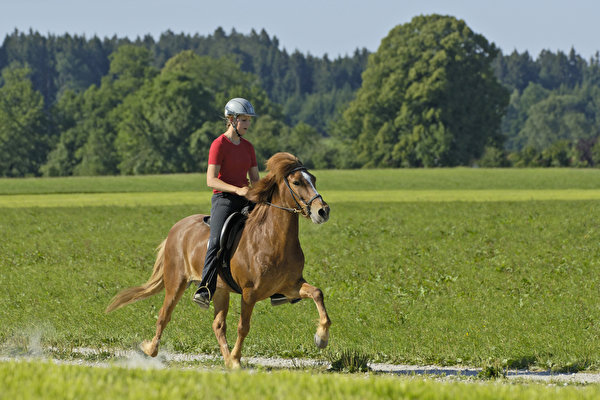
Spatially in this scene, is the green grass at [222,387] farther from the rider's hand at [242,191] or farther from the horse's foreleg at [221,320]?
the rider's hand at [242,191]

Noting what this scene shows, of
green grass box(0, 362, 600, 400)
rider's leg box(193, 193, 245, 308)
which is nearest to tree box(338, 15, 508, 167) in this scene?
rider's leg box(193, 193, 245, 308)

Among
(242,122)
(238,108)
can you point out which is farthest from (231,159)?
(238,108)

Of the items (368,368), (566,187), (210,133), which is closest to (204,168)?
(210,133)

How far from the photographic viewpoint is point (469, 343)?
1183cm

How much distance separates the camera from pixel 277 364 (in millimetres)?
10938

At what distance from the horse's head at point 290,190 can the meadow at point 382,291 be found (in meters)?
2.59

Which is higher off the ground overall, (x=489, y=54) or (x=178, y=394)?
→ (x=489, y=54)

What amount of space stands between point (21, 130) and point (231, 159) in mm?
119686

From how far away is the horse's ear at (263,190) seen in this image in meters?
9.72

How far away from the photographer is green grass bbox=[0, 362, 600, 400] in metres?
7.19

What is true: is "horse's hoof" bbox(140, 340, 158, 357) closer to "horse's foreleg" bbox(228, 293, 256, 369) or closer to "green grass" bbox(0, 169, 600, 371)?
"green grass" bbox(0, 169, 600, 371)

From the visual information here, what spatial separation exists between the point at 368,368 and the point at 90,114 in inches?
5126

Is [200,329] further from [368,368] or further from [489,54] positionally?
[489,54]

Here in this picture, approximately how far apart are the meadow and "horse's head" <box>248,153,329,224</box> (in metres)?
2.59
